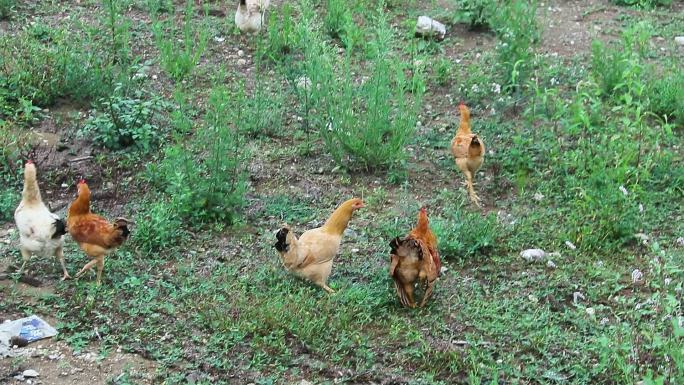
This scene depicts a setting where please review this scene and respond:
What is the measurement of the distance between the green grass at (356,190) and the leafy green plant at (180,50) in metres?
0.03

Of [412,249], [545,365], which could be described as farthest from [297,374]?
[545,365]

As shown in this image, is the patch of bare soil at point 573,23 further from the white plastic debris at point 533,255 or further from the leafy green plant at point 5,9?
the leafy green plant at point 5,9

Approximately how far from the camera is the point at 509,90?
8945 mm

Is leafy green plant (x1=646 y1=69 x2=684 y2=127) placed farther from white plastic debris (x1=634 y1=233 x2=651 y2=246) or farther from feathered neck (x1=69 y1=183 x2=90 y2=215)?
feathered neck (x1=69 y1=183 x2=90 y2=215)

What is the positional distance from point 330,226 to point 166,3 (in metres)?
4.81

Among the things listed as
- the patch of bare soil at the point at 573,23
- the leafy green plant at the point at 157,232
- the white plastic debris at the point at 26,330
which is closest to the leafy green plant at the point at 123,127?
the leafy green plant at the point at 157,232

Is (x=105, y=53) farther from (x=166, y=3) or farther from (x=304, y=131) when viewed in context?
(x=304, y=131)

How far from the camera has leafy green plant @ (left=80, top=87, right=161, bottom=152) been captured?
305 inches

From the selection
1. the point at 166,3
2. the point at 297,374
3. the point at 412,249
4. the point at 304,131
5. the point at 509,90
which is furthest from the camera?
the point at 166,3

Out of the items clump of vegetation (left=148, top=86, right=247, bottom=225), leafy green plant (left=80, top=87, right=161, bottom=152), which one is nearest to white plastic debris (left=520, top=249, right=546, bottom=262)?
clump of vegetation (left=148, top=86, right=247, bottom=225)

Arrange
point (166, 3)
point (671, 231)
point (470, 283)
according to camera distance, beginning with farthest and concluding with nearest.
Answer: point (166, 3), point (671, 231), point (470, 283)

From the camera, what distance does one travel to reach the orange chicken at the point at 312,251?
237 inches

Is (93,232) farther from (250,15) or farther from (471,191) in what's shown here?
(250,15)

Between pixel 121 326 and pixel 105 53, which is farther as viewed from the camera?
pixel 105 53
